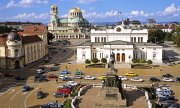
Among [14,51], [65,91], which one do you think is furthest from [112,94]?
[14,51]

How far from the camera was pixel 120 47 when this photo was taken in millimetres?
90938

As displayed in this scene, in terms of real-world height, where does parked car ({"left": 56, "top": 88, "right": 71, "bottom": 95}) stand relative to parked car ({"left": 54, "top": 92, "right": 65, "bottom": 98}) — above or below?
above

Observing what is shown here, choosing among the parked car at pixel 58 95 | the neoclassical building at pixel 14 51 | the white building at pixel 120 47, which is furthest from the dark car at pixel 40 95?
the white building at pixel 120 47

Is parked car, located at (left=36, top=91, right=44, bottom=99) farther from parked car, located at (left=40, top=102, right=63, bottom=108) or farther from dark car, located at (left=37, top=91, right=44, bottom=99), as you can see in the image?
parked car, located at (left=40, top=102, right=63, bottom=108)

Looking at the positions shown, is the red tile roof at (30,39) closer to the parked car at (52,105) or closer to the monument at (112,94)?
the parked car at (52,105)

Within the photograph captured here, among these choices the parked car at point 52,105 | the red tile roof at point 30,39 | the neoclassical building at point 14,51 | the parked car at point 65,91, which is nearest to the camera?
the parked car at point 52,105

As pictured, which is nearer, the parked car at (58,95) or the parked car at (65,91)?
the parked car at (58,95)

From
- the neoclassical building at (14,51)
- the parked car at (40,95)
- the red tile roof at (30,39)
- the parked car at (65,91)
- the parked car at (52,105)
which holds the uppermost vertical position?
the red tile roof at (30,39)

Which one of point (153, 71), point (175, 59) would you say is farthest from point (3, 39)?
point (175, 59)

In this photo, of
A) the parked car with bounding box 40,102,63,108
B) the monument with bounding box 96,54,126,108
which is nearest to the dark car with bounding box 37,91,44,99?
the parked car with bounding box 40,102,63,108

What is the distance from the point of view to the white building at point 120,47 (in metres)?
91.4

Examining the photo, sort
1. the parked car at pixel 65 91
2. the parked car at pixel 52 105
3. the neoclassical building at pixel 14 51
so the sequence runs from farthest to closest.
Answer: the neoclassical building at pixel 14 51, the parked car at pixel 65 91, the parked car at pixel 52 105

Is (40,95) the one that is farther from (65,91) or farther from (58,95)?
(65,91)

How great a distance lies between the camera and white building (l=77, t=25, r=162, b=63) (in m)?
91.4
